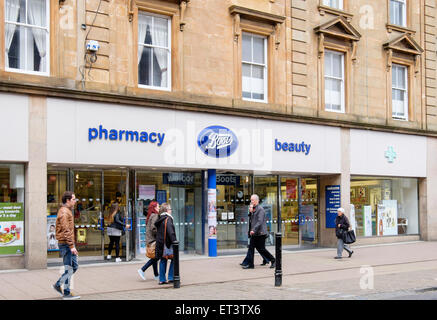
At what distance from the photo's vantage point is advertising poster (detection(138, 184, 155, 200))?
1619 centimetres

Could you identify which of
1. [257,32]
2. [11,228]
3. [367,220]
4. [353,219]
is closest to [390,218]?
[367,220]

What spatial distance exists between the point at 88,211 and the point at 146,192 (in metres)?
1.87

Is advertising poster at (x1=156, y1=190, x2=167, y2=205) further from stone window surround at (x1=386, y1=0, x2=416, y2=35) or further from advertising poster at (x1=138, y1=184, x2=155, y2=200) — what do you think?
stone window surround at (x1=386, y1=0, x2=416, y2=35)

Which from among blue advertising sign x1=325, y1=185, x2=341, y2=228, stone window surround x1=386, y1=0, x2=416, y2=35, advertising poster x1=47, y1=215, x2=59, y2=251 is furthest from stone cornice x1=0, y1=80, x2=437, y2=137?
stone window surround x1=386, y1=0, x2=416, y2=35

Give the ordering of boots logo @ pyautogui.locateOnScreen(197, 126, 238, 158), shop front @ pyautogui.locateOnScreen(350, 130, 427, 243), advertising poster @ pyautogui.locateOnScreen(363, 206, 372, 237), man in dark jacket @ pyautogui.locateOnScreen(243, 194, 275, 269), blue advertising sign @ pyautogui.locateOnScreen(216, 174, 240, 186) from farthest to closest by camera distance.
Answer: advertising poster @ pyautogui.locateOnScreen(363, 206, 372, 237) → shop front @ pyautogui.locateOnScreen(350, 130, 427, 243) → blue advertising sign @ pyautogui.locateOnScreen(216, 174, 240, 186) → boots logo @ pyautogui.locateOnScreen(197, 126, 238, 158) → man in dark jacket @ pyautogui.locateOnScreen(243, 194, 275, 269)

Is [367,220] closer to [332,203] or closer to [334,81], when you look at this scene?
[332,203]

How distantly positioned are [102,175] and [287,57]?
24.8ft

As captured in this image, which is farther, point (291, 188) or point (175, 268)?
point (291, 188)

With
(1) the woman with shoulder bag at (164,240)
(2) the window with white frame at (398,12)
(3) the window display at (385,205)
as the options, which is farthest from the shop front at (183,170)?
(2) the window with white frame at (398,12)

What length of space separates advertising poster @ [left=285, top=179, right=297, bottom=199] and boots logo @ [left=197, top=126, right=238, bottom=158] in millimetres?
3391

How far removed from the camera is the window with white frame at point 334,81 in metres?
20.0

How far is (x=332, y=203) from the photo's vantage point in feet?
65.0

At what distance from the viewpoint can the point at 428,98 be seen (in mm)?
23016

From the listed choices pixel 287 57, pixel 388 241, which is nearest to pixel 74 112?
pixel 287 57
